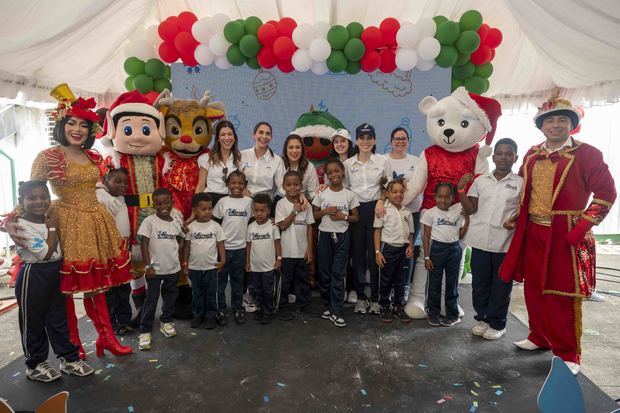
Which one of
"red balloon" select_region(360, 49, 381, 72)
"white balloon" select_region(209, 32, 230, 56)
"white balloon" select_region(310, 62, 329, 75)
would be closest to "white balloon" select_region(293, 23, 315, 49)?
"white balloon" select_region(310, 62, 329, 75)

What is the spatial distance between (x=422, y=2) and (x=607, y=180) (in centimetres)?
317

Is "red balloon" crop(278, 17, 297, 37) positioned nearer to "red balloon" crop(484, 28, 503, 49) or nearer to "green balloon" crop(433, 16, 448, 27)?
"green balloon" crop(433, 16, 448, 27)

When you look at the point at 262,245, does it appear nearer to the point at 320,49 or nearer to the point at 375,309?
the point at 375,309

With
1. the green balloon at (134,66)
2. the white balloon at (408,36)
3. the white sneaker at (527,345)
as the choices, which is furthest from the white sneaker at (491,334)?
the green balloon at (134,66)

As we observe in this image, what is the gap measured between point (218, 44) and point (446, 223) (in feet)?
10.6

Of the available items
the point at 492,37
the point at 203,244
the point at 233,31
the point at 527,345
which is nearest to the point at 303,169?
the point at 203,244

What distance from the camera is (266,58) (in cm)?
450

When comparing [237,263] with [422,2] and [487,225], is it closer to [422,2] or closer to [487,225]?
[487,225]

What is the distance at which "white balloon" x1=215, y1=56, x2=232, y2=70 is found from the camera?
4660mm

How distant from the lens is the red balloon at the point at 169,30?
4629 millimetres

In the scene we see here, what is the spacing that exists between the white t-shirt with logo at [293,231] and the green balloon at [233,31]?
2.17 m

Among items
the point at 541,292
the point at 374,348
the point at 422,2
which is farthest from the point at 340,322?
the point at 422,2

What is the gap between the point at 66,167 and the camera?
102 inches

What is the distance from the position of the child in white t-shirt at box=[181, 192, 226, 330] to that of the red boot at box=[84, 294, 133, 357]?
2.12 feet
